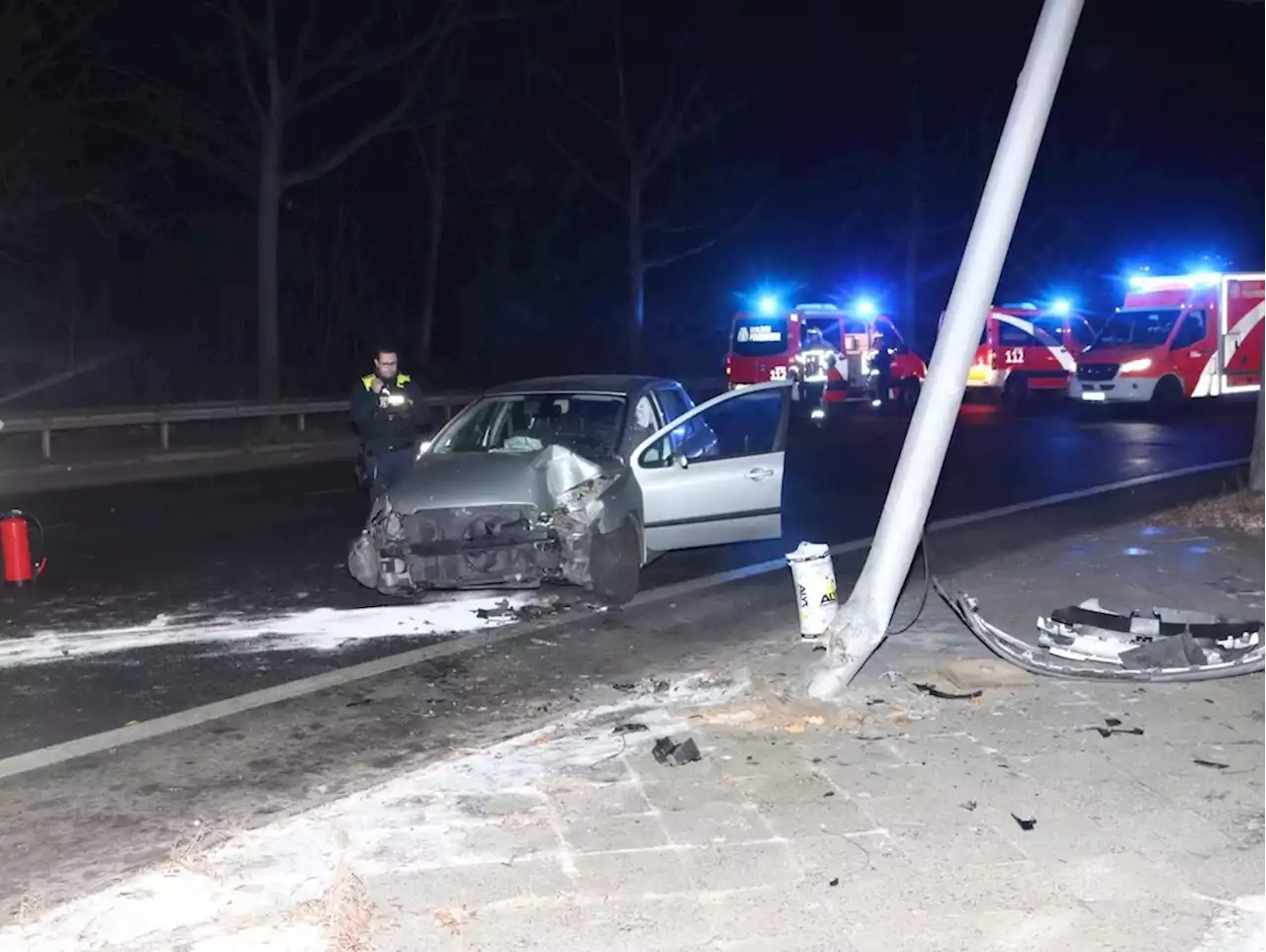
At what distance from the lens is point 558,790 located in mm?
5422

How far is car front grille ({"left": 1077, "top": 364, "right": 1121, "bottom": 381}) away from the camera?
2536 centimetres

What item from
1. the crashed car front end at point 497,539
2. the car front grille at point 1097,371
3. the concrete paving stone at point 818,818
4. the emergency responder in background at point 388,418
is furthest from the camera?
the car front grille at point 1097,371

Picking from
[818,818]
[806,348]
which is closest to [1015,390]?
[806,348]

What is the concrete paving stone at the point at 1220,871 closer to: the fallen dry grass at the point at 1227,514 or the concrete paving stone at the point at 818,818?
the concrete paving stone at the point at 818,818

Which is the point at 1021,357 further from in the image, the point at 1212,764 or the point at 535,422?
the point at 1212,764

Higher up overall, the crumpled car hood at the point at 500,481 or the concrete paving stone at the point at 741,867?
the crumpled car hood at the point at 500,481

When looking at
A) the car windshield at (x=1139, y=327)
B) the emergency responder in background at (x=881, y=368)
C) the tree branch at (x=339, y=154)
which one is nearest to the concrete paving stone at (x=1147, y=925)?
the tree branch at (x=339, y=154)

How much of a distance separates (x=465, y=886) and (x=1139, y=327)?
23.9m

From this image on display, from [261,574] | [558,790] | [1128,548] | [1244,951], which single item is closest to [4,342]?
[261,574]

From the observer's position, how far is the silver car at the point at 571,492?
8.70m

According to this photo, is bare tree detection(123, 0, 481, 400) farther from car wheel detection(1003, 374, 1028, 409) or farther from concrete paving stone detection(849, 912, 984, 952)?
concrete paving stone detection(849, 912, 984, 952)

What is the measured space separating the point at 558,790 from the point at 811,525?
7801mm

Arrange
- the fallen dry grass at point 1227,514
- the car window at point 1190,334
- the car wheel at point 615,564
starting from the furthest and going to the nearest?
the car window at point 1190,334
the fallen dry grass at point 1227,514
the car wheel at point 615,564

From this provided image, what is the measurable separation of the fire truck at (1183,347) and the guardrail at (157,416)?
1211cm
